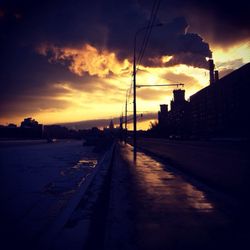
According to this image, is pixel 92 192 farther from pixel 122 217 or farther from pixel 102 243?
pixel 102 243

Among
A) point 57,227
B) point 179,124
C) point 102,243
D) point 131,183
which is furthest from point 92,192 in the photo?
point 179,124

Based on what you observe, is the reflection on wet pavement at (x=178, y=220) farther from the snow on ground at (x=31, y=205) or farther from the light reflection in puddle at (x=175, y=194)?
the snow on ground at (x=31, y=205)

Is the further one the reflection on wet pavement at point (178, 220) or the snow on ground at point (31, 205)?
the snow on ground at point (31, 205)

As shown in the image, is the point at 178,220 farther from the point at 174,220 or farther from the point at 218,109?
the point at 218,109

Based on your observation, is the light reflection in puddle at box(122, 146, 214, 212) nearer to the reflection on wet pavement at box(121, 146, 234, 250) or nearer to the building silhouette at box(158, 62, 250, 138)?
the reflection on wet pavement at box(121, 146, 234, 250)

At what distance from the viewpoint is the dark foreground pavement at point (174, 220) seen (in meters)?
5.59

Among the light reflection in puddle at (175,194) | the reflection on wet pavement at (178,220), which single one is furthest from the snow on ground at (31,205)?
the light reflection in puddle at (175,194)

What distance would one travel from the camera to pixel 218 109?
10781 cm

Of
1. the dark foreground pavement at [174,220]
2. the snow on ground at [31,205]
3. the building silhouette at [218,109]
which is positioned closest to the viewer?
the dark foreground pavement at [174,220]

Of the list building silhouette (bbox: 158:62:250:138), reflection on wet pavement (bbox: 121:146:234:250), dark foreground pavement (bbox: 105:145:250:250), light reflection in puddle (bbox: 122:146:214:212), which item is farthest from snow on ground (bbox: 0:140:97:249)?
building silhouette (bbox: 158:62:250:138)

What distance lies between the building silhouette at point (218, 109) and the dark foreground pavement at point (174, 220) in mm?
63445

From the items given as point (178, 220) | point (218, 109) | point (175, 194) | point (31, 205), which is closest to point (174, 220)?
point (178, 220)

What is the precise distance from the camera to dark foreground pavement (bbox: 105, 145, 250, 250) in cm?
559

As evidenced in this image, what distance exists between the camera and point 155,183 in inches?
500
